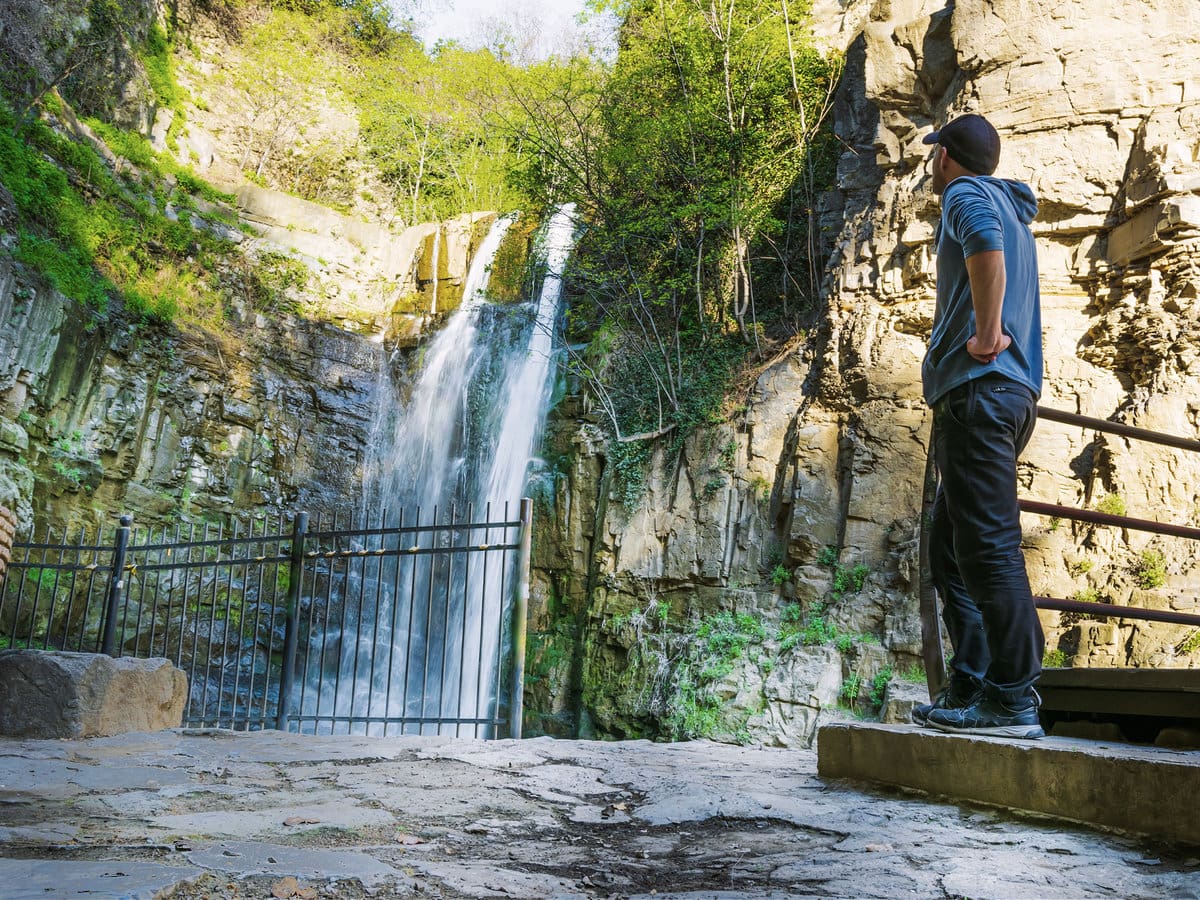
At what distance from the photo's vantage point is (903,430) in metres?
9.51

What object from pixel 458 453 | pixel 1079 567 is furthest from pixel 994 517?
pixel 458 453

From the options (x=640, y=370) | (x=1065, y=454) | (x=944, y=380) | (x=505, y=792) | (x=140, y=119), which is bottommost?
(x=505, y=792)

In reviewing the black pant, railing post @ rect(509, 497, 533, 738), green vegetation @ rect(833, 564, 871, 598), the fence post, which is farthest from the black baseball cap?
green vegetation @ rect(833, 564, 871, 598)

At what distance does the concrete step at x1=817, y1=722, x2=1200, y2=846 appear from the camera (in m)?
1.94

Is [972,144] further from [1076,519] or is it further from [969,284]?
[1076,519]

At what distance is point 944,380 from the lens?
276cm

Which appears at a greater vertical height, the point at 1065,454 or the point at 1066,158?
the point at 1066,158

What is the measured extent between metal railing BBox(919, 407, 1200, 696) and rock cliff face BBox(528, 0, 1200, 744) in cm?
517

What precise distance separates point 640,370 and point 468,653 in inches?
185

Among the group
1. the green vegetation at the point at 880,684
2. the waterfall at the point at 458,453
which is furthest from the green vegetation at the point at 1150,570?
the waterfall at the point at 458,453

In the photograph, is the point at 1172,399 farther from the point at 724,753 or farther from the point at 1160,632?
the point at 724,753

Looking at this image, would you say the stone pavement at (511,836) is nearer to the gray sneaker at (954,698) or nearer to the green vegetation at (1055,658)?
the gray sneaker at (954,698)

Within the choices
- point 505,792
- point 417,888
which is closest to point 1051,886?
point 417,888

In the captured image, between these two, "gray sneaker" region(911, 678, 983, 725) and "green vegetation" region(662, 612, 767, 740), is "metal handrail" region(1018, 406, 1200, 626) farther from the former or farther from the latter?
"green vegetation" region(662, 612, 767, 740)
